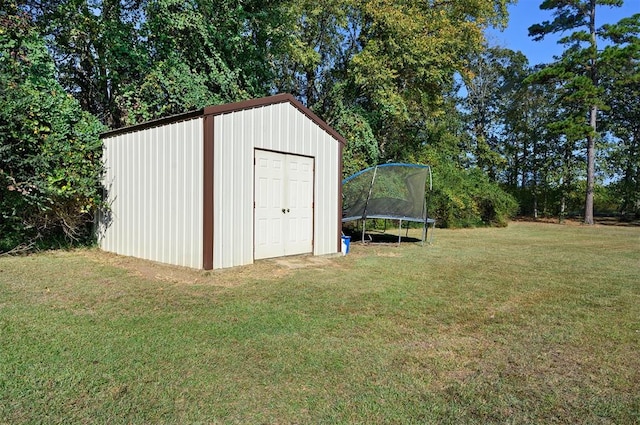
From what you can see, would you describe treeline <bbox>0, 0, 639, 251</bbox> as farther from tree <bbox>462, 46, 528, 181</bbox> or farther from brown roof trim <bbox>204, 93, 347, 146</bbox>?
tree <bbox>462, 46, 528, 181</bbox>

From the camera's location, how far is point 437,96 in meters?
18.6

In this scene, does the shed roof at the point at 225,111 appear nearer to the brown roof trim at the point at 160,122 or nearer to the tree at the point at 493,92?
the brown roof trim at the point at 160,122

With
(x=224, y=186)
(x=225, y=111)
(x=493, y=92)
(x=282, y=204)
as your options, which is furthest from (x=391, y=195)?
(x=493, y=92)

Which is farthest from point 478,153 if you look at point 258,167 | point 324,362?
point 324,362

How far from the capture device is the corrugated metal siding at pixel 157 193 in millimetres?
6652

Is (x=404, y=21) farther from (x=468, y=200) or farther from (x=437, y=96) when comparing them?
(x=468, y=200)

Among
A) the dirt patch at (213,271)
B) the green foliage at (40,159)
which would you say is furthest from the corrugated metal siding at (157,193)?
the green foliage at (40,159)

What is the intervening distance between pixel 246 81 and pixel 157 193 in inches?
321

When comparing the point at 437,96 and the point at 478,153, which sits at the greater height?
the point at 437,96

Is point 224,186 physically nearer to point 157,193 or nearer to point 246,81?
point 157,193

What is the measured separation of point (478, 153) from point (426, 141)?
7693mm

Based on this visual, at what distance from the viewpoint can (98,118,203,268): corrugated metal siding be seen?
6.65 metres

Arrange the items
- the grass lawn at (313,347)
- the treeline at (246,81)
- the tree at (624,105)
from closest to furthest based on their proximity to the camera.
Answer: the grass lawn at (313,347) → the treeline at (246,81) → the tree at (624,105)

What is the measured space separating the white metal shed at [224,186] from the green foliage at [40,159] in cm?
51
